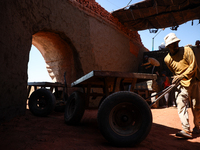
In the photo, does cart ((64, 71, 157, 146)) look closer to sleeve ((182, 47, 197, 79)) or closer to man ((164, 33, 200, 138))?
man ((164, 33, 200, 138))

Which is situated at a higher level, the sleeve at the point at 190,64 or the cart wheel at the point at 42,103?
the sleeve at the point at 190,64

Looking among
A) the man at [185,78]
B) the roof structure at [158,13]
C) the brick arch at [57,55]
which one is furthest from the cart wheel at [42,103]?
the roof structure at [158,13]

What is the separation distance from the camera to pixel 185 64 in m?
2.69

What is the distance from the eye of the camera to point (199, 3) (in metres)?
6.41

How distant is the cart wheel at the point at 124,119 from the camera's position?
1.72 metres

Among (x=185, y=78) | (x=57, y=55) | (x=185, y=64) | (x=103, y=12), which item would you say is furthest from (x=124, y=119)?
(x=103, y=12)

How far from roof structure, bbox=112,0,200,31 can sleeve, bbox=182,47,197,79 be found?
15.9ft

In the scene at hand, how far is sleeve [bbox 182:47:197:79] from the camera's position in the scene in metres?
2.58

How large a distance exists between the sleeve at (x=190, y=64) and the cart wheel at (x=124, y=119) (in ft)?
4.20

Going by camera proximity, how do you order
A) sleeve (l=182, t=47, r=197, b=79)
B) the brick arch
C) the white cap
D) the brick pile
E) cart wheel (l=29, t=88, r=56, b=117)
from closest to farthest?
sleeve (l=182, t=47, r=197, b=79)
the white cap
cart wheel (l=29, t=88, r=56, b=117)
the brick arch
the brick pile

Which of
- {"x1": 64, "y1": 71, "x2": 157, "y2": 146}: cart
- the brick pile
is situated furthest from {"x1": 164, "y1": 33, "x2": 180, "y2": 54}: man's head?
the brick pile

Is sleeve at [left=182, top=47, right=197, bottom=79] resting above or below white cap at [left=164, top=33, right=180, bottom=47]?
below

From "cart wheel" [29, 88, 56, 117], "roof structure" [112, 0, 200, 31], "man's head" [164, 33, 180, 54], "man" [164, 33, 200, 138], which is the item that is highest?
"roof structure" [112, 0, 200, 31]

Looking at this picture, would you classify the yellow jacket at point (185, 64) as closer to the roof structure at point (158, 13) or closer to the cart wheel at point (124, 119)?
the cart wheel at point (124, 119)
